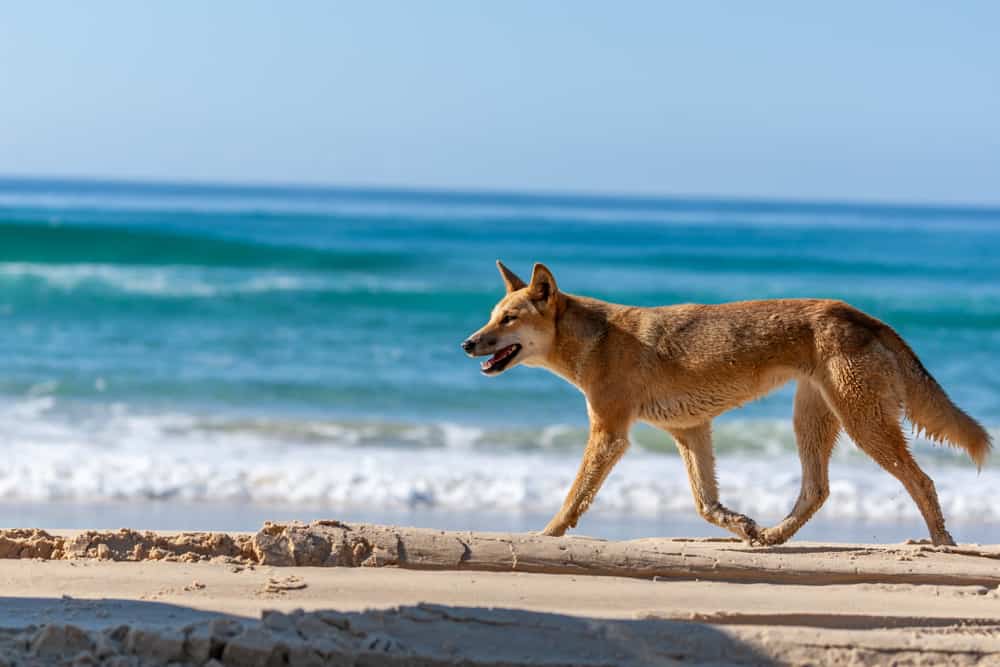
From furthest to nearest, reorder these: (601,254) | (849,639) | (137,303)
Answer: (601,254) → (137,303) → (849,639)

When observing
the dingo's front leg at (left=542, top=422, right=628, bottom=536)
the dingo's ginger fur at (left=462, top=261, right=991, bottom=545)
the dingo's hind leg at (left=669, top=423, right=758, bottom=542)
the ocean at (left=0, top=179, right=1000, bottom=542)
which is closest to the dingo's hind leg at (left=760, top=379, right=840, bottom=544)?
the dingo's ginger fur at (left=462, top=261, right=991, bottom=545)

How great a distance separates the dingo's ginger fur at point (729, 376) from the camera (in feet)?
22.7

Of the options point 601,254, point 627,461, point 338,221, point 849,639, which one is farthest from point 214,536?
point 338,221

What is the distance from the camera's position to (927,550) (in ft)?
22.0

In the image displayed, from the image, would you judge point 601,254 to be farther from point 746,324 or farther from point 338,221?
point 746,324

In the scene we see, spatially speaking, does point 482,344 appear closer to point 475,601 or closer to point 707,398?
point 707,398

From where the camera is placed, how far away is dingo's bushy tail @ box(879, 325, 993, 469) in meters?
7.02

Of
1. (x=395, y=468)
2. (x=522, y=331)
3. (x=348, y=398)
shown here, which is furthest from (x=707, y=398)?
(x=348, y=398)

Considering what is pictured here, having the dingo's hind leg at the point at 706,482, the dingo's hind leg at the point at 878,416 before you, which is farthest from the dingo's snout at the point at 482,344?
the dingo's hind leg at the point at 878,416

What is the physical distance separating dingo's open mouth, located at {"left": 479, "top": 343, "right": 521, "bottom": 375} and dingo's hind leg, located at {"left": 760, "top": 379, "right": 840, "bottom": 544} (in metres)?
1.74

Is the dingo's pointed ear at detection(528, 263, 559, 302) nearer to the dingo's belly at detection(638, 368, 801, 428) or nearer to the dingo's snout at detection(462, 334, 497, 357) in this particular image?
the dingo's snout at detection(462, 334, 497, 357)

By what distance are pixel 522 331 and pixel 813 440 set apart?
6.18 ft

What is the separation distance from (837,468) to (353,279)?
66.2 ft

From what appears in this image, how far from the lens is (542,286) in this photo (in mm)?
7484
